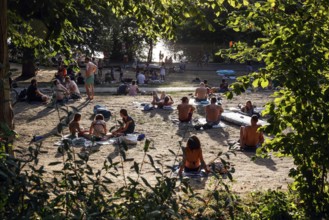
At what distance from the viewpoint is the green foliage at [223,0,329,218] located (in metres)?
5.64

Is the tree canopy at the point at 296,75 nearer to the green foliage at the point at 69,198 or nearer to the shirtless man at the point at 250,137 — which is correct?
the green foliage at the point at 69,198

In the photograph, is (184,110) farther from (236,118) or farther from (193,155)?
(193,155)

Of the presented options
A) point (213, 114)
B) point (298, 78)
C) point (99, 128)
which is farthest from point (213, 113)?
point (298, 78)

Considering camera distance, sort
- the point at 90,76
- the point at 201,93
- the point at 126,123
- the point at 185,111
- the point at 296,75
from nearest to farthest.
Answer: the point at 296,75, the point at 126,123, the point at 185,111, the point at 90,76, the point at 201,93

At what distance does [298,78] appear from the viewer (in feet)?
18.7

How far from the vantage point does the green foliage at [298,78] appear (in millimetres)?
5641

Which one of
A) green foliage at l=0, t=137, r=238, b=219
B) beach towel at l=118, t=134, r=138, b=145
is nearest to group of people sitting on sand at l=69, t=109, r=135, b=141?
beach towel at l=118, t=134, r=138, b=145

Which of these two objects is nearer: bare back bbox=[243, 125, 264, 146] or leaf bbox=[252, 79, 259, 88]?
leaf bbox=[252, 79, 259, 88]

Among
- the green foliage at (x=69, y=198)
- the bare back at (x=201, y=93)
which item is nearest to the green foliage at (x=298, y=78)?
the green foliage at (x=69, y=198)

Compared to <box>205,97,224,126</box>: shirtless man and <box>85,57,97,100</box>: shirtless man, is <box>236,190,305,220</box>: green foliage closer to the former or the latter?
<box>205,97,224,126</box>: shirtless man

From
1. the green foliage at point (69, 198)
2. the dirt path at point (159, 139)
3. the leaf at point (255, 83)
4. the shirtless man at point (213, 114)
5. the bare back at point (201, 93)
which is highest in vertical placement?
the leaf at point (255, 83)

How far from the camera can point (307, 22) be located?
225 inches

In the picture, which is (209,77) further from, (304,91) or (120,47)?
(304,91)

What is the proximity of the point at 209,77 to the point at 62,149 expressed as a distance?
29.8 metres
